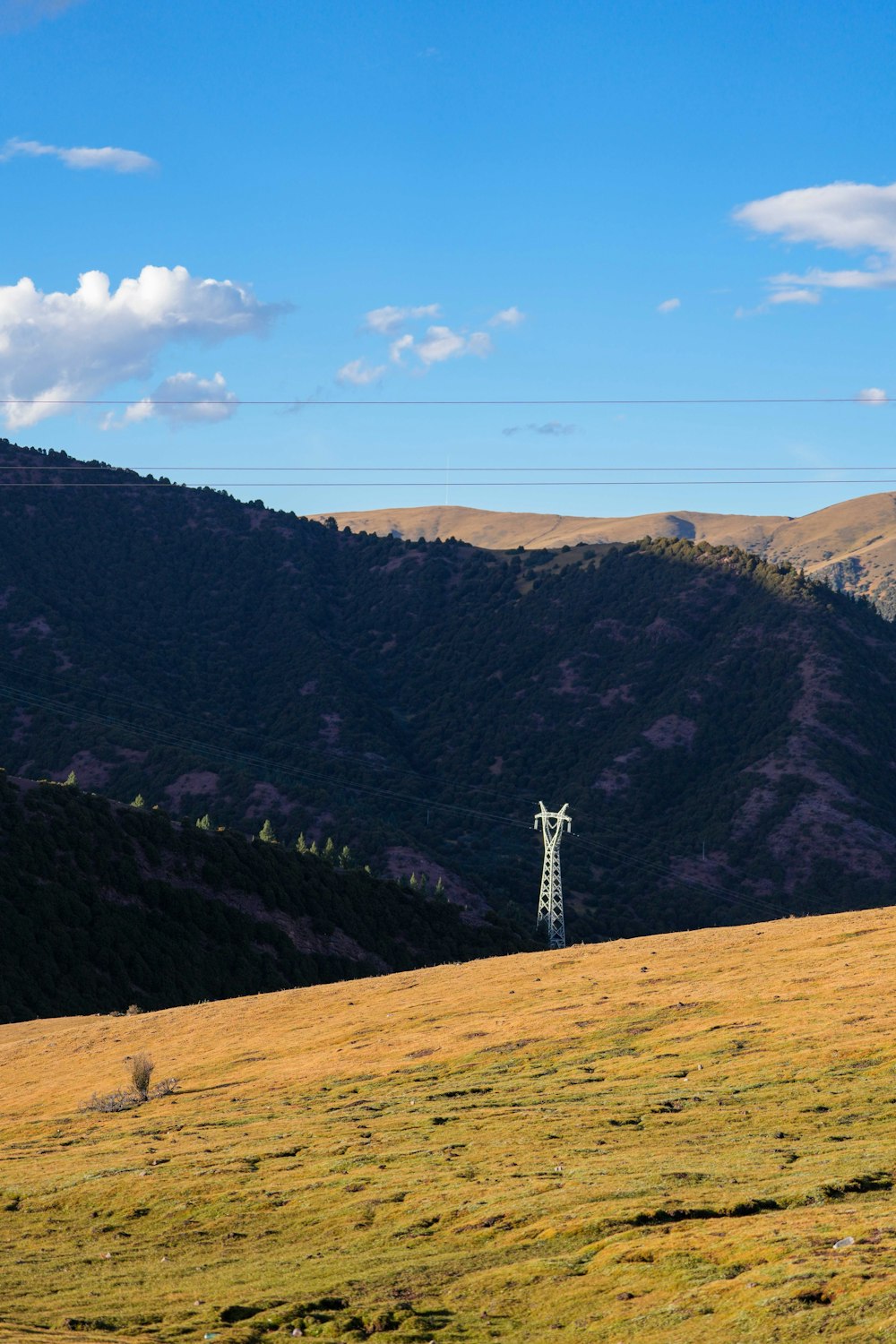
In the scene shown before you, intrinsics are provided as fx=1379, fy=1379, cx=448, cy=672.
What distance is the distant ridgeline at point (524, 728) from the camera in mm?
140500

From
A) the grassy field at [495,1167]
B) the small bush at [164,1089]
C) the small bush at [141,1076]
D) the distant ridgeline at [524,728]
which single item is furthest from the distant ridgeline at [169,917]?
the small bush at [141,1076]

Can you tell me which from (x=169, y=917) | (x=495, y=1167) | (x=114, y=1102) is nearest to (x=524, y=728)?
(x=169, y=917)

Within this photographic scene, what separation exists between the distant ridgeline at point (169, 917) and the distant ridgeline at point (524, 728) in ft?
81.6

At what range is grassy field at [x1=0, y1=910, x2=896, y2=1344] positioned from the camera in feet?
65.6

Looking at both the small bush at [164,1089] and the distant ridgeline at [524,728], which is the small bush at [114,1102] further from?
the distant ridgeline at [524,728]

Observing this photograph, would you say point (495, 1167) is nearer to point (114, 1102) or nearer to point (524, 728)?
point (114, 1102)

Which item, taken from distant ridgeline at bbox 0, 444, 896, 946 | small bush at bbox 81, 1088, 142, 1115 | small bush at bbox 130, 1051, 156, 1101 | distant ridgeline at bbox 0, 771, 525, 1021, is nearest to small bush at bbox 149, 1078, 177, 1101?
small bush at bbox 130, 1051, 156, 1101

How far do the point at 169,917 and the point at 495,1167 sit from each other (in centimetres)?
6317

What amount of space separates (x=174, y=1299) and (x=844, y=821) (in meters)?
135

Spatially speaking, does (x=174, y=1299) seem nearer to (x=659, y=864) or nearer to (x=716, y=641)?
(x=659, y=864)

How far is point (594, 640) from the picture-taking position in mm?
186500

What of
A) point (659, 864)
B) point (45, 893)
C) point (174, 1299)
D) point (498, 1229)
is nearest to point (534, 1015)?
point (498, 1229)

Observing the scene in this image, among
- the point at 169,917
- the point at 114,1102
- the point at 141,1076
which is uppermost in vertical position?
the point at 141,1076

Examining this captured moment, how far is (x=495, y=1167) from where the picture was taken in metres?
29.1
